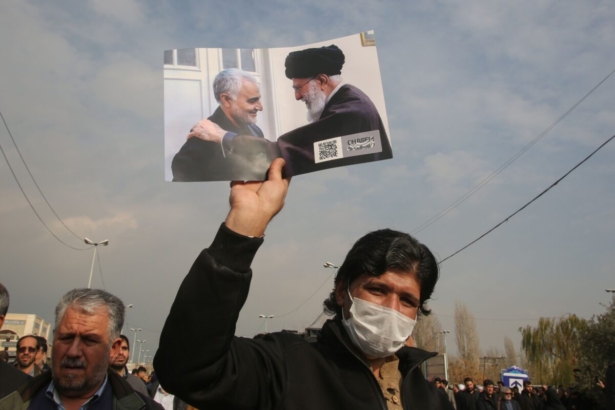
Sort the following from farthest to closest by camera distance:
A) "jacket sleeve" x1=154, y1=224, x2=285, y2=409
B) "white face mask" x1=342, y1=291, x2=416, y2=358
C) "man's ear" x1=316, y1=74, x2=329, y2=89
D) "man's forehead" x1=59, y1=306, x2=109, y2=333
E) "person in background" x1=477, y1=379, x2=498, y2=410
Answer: "person in background" x1=477, y1=379, x2=498, y2=410 < "man's forehead" x1=59, y1=306, x2=109, y2=333 < "man's ear" x1=316, y1=74, x2=329, y2=89 < "white face mask" x1=342, y1=291, x2=416, y2=358 < "jacket sleeve" x1=154, y1=224, x2=285, y2=409

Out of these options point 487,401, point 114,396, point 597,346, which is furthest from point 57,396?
point 597,346

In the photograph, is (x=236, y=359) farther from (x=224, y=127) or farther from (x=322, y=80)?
(x=322, y=80)

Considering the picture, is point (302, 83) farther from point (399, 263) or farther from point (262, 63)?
point (399, 263)

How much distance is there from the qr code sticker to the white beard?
0.13m

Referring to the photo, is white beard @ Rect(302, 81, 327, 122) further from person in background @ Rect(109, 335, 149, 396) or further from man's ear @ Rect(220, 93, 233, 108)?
person in background @ Rect(109, 335, 149, 396)

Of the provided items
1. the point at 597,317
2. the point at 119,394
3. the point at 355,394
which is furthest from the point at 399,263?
the point at 597,317

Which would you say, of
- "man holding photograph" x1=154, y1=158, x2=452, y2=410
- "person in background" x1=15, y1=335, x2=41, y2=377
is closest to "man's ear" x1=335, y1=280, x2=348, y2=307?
"man holding photograph" x1=154, y1=158, x2=452, y2=410

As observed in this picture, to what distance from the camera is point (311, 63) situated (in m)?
2.18

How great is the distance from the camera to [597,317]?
2030 cm

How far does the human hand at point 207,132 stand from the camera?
6.72ft

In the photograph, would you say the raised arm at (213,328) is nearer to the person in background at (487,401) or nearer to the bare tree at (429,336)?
the person in background at (487,401)

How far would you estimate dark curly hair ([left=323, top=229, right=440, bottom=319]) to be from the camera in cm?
196

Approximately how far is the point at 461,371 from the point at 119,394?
54.1 metres

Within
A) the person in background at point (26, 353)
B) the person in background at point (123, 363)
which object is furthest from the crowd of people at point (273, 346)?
the person in background at point (26, 353)
